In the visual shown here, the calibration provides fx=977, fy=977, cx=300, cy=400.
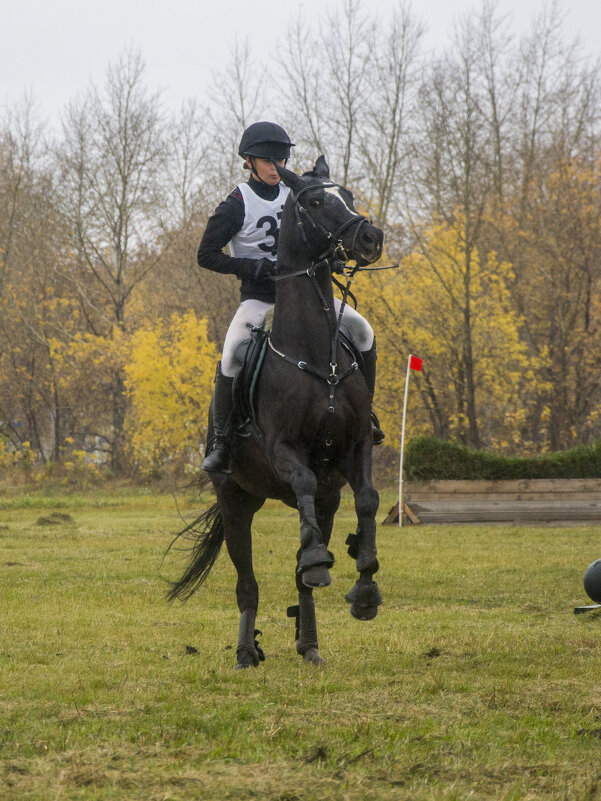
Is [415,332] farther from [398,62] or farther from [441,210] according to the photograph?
[398,62]

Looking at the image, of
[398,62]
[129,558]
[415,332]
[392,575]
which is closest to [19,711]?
[392,575]

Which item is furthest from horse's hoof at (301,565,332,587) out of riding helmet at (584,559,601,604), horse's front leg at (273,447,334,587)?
riding helmet at (584,559,601,604)

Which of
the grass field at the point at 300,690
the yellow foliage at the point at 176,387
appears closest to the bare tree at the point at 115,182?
the yellow foliage at the point at 176,387

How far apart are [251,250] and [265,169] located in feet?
1.81

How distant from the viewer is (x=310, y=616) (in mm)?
6531

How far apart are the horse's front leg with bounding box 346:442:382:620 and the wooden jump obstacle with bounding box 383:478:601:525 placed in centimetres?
1308

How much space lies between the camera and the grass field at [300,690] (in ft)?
11.7

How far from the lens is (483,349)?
30.4 metres

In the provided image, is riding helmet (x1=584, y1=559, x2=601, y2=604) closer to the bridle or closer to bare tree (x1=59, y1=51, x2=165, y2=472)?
the bridle

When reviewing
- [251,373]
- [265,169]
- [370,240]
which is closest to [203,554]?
[251,373]

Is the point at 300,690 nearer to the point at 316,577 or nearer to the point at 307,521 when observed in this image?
the point at 316,577

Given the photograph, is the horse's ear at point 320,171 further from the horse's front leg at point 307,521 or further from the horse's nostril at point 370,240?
the horse's front leg at point 307,521

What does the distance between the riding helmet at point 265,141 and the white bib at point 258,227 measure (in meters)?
0.26

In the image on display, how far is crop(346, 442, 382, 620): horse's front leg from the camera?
535 cm
